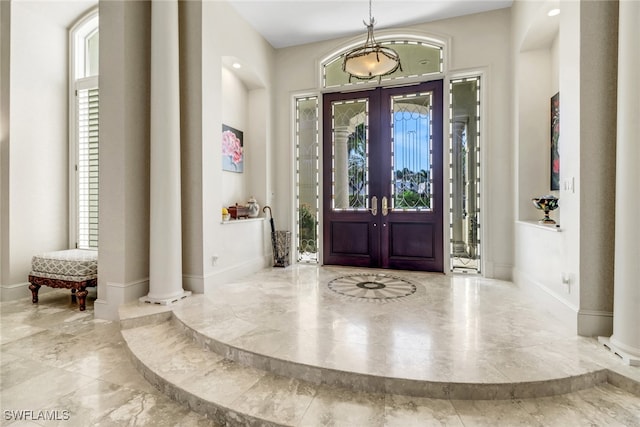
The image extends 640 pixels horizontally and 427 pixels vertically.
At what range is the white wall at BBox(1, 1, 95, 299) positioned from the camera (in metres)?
3.93

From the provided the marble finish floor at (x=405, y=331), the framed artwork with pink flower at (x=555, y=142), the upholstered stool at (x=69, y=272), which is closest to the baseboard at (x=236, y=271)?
the marble finish floor at (x=405, y=331)

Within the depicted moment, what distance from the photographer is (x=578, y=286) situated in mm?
2533

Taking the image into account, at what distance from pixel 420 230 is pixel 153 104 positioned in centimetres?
386

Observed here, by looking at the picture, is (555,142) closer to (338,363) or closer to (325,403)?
(338,363)

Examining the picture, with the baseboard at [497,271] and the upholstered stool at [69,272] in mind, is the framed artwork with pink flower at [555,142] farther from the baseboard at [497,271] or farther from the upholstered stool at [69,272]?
the upholstered stool at [69,272]

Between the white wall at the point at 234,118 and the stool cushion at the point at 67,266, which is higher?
the white wall at the point at 234,118

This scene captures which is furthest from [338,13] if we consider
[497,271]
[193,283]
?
[497,271]

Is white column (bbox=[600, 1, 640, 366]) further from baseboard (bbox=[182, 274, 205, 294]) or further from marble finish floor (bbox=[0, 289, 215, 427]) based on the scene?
baseboard (bbox=[182, 274, 205, 294])

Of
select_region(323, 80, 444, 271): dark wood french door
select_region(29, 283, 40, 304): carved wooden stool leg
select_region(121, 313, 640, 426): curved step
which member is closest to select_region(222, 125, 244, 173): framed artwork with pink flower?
select_region(323, 80, 444, 271): dark wood french door

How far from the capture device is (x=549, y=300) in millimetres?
3045

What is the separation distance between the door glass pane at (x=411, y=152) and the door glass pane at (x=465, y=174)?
13.6 inches

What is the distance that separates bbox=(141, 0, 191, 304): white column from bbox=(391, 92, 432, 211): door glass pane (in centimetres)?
313

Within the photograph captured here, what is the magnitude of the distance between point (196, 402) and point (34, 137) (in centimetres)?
436

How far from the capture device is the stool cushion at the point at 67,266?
359cm
